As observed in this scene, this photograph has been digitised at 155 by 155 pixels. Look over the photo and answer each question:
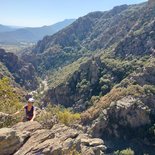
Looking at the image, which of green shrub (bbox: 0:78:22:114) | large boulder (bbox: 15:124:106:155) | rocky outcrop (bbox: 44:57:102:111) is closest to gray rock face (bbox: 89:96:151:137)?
rocky outcrop (bbox: 44:57:102:111)

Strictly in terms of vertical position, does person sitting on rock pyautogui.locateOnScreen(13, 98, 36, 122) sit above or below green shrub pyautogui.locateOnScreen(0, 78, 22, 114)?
above

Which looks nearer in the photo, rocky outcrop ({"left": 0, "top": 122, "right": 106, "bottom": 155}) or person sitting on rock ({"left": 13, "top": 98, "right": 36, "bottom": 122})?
rocky outcrop ({"left": 0, "top": 122, "right": 106, "bottom": 155})

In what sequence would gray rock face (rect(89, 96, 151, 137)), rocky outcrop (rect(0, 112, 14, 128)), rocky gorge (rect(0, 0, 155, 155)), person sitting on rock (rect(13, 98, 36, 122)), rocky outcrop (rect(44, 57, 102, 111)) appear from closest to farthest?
rocky gorge (rect(0, 0, 155, 155)) < person sitting on rock (rect(13, 98, 36, 122)) < rocky outcrop (rect(0, 112, 14, 128)) < gray rock face (rect(89, 96, 151, 137)) < rocky outcrop (rect(44, 57, 102, 111))

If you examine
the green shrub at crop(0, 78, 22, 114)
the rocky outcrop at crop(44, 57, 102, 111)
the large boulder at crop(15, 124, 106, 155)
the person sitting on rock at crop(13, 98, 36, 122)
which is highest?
the person sitting on rock at crop(13, 98, 36, 122)

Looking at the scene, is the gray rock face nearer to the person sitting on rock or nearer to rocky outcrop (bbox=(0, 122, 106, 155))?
rocky outcrop (bbox=(0, 122, 106, 155))

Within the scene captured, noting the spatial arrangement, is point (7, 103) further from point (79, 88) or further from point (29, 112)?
point (79, 88)

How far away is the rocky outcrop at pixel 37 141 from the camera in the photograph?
30.7 metres

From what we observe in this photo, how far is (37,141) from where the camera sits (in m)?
32.1

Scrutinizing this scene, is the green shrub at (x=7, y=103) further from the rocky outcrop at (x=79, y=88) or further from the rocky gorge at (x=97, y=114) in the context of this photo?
the rocky outcrop at (x=79, y=88)

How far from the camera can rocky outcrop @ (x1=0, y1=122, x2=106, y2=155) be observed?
30672mm

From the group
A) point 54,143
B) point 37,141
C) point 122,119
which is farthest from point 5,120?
point 122,119

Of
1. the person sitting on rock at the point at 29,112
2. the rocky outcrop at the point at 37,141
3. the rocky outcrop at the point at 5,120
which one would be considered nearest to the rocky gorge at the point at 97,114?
the rocky outcrop at the point at 37,141

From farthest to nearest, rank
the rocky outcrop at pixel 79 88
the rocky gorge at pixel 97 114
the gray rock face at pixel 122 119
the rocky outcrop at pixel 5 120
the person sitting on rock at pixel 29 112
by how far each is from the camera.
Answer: the rocky outcrop at pixel 79 88 → the gray rock face at pixel 122 119 → the rocky outcrop at pixel 5 120 → the person sitting on rock at pixel 29 112 → the rocky gorge at pixel 97 114

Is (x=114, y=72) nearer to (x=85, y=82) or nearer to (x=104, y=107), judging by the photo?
(x=85, y=82)
